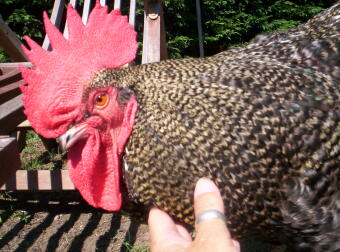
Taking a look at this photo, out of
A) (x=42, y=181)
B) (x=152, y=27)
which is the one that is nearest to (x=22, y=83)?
(x=42, y=181)

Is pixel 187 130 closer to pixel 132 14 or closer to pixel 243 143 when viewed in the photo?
pixel 243 143

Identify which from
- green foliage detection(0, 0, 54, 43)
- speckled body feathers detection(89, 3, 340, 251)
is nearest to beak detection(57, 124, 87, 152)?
speckled body feathers detection(89, 3, 340, 251)

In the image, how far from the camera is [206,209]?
1.50 metres

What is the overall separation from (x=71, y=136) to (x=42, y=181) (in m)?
2.02

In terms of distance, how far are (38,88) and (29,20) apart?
208 inches

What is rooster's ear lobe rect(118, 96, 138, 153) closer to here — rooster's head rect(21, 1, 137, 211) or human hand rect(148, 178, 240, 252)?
rooster's head rect(21, 1, 137, 211)

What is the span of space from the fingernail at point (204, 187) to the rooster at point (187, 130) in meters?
0.08

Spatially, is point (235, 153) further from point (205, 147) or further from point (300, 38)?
point (300, 38)

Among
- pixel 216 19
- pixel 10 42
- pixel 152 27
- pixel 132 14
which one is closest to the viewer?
pixel 152 27

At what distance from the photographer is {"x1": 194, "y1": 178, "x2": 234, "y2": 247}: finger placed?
134 centimetres

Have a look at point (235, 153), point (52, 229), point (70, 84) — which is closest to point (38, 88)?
point (70, 84)

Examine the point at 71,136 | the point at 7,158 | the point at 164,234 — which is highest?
the point at 71,136

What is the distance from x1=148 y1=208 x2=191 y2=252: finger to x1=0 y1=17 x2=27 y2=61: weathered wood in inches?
134

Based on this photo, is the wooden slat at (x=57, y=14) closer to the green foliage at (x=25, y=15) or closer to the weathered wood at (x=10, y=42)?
the weathered wood at (x=10, y=42)
